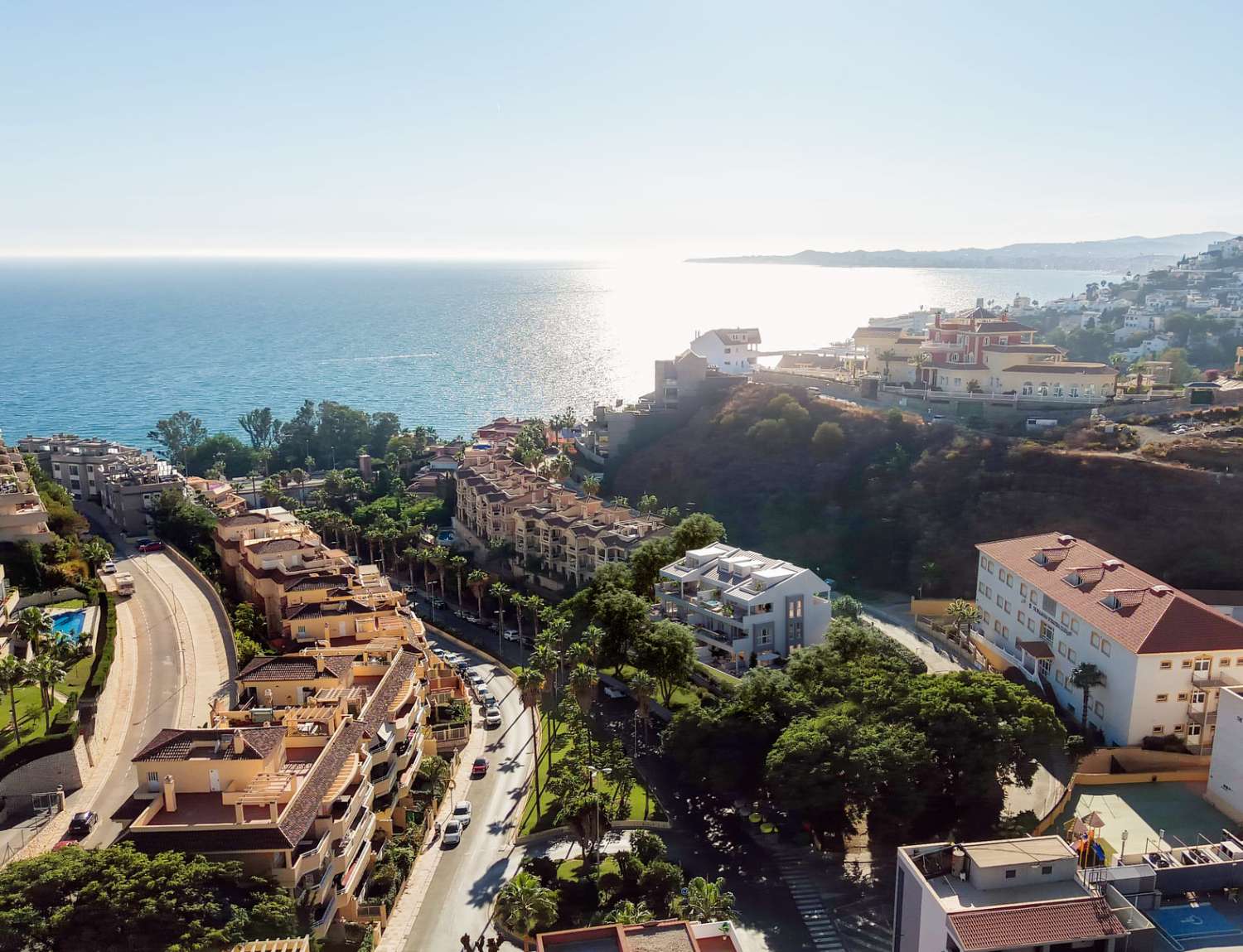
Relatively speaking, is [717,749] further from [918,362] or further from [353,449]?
[353,449]

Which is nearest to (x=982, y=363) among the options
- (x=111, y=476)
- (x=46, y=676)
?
(x=111, y=476)

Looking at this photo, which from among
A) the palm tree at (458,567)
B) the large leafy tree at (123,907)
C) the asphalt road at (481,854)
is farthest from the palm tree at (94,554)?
the large leafy tree at (123,907)

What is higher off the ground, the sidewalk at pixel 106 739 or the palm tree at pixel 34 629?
the palm tree at pixel 34 629

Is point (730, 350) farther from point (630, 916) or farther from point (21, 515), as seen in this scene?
point (630, 916)

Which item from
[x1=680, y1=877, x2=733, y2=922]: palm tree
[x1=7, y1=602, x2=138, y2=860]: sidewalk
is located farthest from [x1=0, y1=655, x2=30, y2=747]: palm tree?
[x1=680, y1=877, x2=733, y2=922]: palm tree

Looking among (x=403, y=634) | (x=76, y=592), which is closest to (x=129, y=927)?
(x=403, y=634)

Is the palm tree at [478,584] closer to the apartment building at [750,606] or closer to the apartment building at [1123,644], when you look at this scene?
the apartment building at [750,606]
